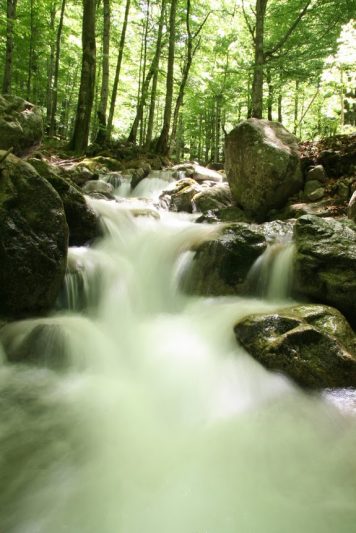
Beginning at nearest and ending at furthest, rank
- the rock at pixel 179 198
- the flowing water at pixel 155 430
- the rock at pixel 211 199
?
the flowing water at pixel 155 430 < the rock at pixel 211 199 < the rock at pixel 179 198

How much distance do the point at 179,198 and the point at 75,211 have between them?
4336 millimetres

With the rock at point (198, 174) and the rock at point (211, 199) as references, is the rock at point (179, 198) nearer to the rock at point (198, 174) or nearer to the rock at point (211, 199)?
the rock at point (211, 199)

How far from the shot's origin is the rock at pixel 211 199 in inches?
364

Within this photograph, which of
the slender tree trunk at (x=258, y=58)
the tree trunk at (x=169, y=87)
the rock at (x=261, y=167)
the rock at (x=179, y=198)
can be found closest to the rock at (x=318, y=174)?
the rock at (x=261, y=167)

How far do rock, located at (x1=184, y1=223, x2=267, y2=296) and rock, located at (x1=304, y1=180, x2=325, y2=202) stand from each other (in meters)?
2.83

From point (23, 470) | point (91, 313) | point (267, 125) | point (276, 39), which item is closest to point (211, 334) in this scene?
point (91, 313)

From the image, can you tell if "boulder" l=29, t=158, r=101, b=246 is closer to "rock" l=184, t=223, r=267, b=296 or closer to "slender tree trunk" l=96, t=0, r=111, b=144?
"rock" l=184, t=223, r=267, b=296

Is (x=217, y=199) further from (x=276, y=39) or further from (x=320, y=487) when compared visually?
(x=276, y=39)

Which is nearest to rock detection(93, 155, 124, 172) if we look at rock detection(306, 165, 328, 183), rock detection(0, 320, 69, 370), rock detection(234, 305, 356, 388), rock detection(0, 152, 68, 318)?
rock detection(306, 165, 328, 183)

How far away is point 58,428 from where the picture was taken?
2939 mm

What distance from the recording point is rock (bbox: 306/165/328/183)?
27.0ft

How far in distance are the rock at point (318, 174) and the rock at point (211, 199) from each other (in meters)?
2.04

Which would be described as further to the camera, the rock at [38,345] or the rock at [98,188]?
the rock at [98,188]

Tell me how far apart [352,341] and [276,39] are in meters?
15.5
